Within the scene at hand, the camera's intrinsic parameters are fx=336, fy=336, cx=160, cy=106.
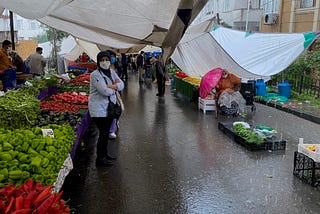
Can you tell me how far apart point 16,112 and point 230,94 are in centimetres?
736

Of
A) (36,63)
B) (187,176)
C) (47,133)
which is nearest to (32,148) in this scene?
(47,133)

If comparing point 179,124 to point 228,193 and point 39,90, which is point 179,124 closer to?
point 39,90

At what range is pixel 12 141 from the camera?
359cm

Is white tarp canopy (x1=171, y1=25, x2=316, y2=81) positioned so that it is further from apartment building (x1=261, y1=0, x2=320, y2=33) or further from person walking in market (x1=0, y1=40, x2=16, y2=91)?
apartment building (x1=261, y1=0, x2=320, y2=33)

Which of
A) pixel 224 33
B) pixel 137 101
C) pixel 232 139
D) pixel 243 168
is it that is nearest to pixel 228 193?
pixel 243 168

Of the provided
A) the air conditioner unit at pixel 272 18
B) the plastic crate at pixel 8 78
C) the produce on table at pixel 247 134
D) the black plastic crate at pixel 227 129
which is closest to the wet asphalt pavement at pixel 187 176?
the black plastic crate at pixel 227 129

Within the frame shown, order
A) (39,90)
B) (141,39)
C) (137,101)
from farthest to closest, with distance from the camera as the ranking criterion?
(137,101), (39,90), (141,39)

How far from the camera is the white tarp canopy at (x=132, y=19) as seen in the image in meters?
5.33

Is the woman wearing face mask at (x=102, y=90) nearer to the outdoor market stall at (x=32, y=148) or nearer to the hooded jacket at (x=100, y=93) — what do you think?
the hooded jacket at (x=100, y=93)

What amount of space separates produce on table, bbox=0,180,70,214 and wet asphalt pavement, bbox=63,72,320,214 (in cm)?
204

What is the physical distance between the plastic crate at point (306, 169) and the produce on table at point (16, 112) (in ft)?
14.5

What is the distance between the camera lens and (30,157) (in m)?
3.35

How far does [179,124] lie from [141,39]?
3.33 metres

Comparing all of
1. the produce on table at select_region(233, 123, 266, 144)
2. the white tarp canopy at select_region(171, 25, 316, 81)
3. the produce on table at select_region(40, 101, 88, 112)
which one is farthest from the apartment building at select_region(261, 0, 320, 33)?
the produce on table at select_region(40, 101, 88, 112)
